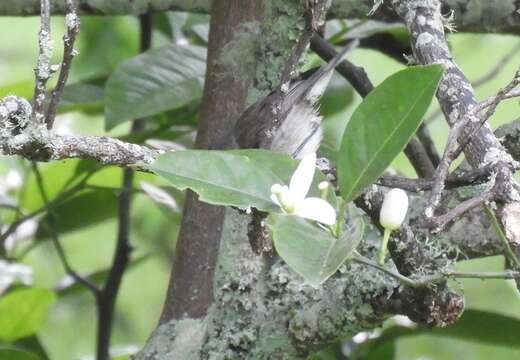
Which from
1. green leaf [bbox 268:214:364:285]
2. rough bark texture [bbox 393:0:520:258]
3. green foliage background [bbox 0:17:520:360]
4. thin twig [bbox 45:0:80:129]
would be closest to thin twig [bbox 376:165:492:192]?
rough bark texture [bbox 393:0:520:258]

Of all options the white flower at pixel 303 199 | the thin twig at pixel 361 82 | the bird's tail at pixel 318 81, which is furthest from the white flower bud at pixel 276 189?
the thin twig at pixel 361 82

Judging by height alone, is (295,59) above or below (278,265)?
above

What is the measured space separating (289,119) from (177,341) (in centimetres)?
23

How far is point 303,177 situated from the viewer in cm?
55

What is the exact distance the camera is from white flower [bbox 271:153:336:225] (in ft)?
1.74

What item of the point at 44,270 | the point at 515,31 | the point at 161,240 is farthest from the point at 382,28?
the point at 44,270

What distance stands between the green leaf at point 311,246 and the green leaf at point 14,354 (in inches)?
20.6

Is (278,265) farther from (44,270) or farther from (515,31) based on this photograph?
(44,270)

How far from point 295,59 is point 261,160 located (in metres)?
0.19

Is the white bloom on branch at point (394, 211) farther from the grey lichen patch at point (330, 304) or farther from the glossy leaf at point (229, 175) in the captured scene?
the grey lichen patch at point (330, 304)

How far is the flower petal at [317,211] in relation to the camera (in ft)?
1.74

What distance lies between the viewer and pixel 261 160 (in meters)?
0.58

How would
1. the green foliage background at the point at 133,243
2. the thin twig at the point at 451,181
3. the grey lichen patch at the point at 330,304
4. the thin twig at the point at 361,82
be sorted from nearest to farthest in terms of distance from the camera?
→ the thin twig at the point at 451,181, the grey lichen patch at the point at 330,304, the thin twig at the point at 361,82, the green foliage background at the point at 133,243

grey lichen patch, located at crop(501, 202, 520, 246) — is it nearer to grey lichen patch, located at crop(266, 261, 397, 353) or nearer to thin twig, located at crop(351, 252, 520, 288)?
thin twig, located at crop(351, 252, 520, 288)
